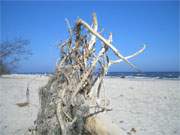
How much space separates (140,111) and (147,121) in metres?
1.46

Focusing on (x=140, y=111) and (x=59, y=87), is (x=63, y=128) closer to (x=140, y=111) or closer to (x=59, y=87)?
(x=59, y=87)

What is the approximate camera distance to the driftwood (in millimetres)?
3898

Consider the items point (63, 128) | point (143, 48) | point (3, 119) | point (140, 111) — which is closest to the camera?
point (63, 128)

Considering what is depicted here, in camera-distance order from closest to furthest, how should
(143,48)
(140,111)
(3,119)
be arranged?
(143,48), (3,119), (140,111)

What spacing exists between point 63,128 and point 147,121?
4.19 m

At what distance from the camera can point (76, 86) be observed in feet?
12.9

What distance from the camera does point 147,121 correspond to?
7305 millimetres

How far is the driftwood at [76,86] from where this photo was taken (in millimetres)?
3898

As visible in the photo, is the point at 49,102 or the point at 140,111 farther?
the point at 140,111

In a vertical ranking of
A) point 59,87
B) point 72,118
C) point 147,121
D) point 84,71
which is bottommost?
point 147,121

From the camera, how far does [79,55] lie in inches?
162

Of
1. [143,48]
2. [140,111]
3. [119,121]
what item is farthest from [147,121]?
[143,48]

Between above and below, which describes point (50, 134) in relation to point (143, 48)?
below

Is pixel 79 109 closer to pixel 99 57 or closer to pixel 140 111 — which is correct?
pixel 99 57
